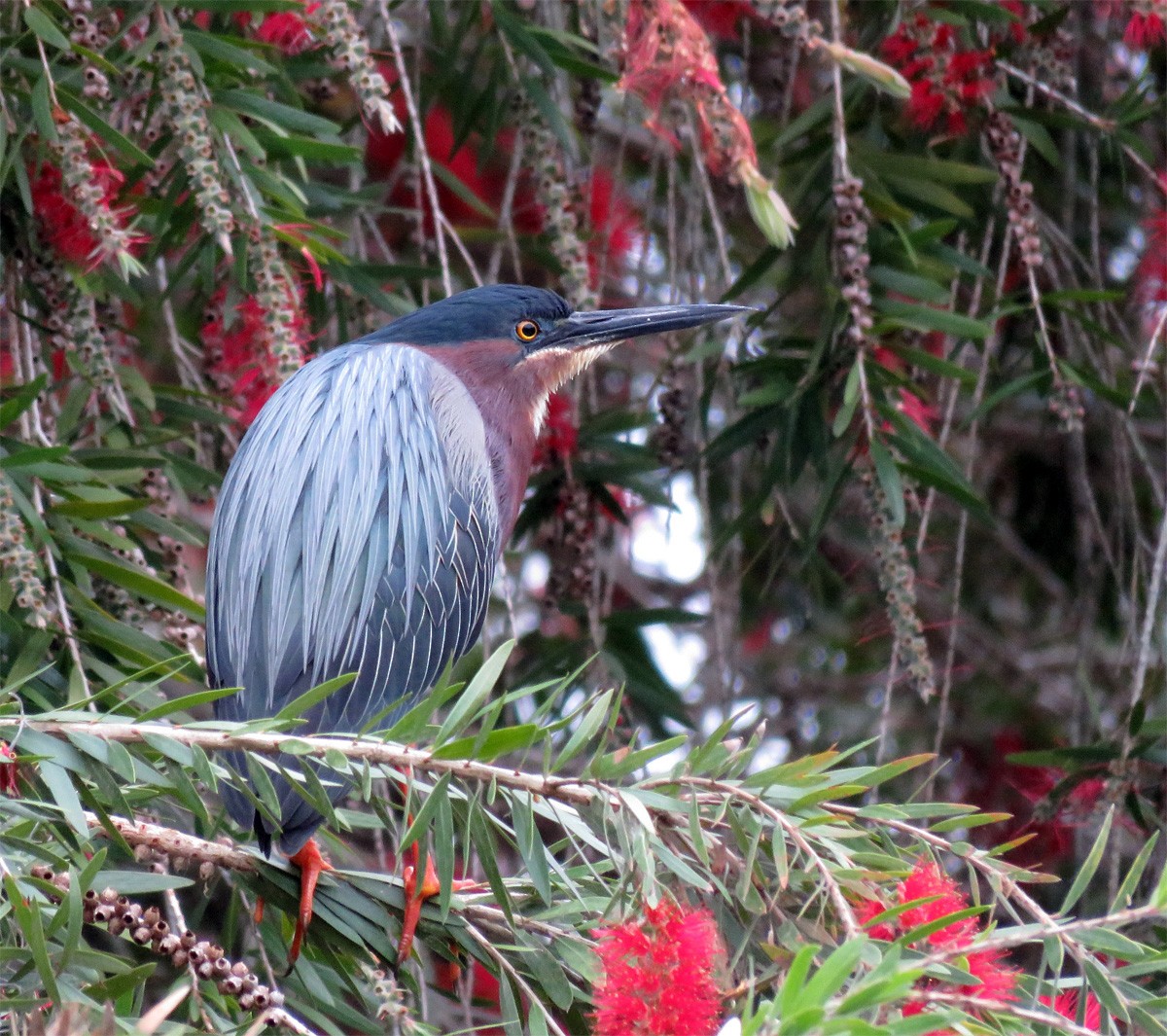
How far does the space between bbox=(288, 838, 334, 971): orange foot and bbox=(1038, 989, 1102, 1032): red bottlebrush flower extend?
83 cm

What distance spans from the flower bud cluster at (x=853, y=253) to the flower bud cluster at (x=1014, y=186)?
0.92 ft

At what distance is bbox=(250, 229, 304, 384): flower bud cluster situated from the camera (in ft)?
6.61

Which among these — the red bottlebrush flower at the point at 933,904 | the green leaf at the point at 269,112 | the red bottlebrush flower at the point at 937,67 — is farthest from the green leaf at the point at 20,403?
the red bottlebrush flower at the point at 937,67

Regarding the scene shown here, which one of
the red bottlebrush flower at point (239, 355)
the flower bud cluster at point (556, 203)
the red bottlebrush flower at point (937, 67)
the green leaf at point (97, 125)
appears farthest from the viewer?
the red bottlebrush flower at point (937, 67)

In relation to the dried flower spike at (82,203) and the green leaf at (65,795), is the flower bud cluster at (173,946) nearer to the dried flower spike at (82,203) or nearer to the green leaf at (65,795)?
the green leaf at (65,795)

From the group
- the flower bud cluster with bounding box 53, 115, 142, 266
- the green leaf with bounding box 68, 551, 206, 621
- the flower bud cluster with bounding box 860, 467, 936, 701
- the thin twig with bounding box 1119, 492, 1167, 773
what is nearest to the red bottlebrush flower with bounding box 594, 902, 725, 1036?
the flower bud cluster with bounding box 860, 467, 936, 701

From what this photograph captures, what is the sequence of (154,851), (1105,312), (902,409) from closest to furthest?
(154,851)
(902,409)
(1105,312)

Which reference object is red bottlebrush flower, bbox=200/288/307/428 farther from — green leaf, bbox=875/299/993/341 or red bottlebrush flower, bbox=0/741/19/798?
green leaf, bbox=875/299/993/341

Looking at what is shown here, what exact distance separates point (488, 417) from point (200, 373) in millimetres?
526

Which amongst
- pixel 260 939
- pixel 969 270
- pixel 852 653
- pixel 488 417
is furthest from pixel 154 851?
pixel 852 653

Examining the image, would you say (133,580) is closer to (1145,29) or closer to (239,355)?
(239,355)

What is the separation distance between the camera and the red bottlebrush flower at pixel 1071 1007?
4.36 ft

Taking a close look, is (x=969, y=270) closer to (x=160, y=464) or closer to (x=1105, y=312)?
(x=1105, y=312)

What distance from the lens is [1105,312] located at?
2.85 metres
